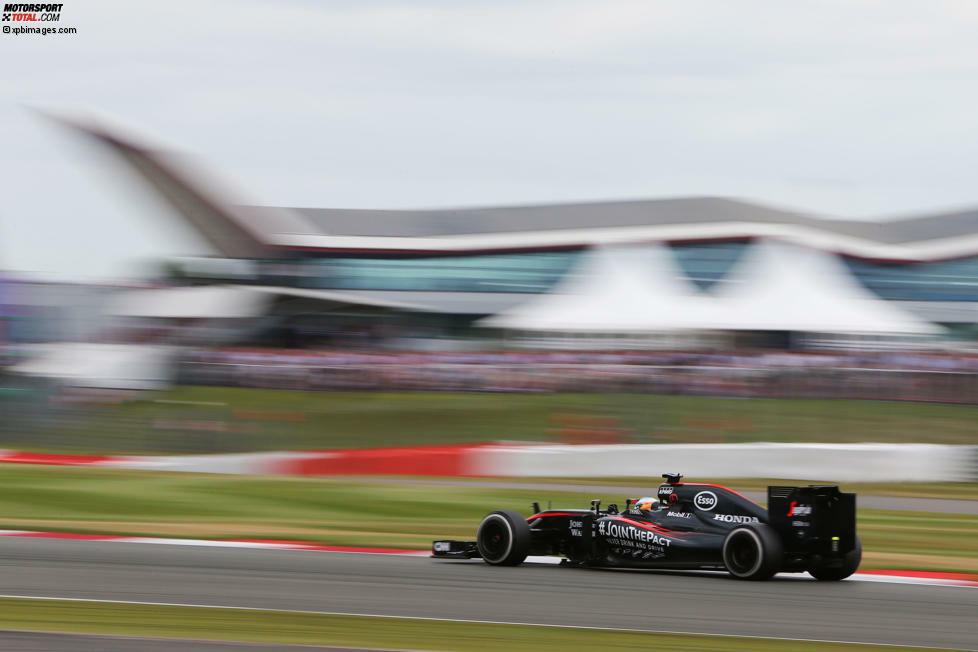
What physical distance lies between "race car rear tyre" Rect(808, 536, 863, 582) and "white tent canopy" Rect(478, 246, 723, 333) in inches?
913

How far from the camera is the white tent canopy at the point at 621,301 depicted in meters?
32.0

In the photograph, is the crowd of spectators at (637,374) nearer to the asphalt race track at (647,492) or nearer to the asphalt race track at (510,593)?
the asphalt race track at (647,492)

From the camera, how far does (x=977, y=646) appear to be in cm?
567

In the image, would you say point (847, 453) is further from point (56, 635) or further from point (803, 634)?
point (56, 635)

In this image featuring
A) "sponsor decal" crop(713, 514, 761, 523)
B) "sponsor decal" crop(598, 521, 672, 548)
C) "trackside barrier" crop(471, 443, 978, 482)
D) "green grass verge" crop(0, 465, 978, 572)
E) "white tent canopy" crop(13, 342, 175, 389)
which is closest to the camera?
"sponsor decal" crop(713, 514, 761, 523)

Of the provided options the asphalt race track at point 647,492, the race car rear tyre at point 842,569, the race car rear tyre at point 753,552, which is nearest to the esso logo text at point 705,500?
the race car rear tyre at point 753,552


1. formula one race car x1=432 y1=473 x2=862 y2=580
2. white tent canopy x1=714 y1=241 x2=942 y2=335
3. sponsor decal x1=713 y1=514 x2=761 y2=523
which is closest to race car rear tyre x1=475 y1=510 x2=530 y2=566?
formula one race car x1=432 y1=473 x2=862 y2=580

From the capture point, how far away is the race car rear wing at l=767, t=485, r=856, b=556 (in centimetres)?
785

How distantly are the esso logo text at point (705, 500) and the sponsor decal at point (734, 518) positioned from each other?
0.08 meters

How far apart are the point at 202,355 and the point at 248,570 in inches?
793

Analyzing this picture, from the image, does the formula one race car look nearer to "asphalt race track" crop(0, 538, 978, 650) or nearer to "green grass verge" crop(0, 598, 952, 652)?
"asphalt race track" crop(0, 538, 978, 650)

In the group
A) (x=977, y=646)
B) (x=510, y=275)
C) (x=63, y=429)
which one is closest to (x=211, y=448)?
(x=63, y=429)

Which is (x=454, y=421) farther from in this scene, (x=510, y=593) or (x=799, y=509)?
(x=510, y=593)

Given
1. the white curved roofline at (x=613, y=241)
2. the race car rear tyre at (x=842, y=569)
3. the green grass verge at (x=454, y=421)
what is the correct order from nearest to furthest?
the race car rear tyre at (x=842, y=569)
the green grass verge at (x=454, y=421)
the white curved roofline at (x=613, y=241)
